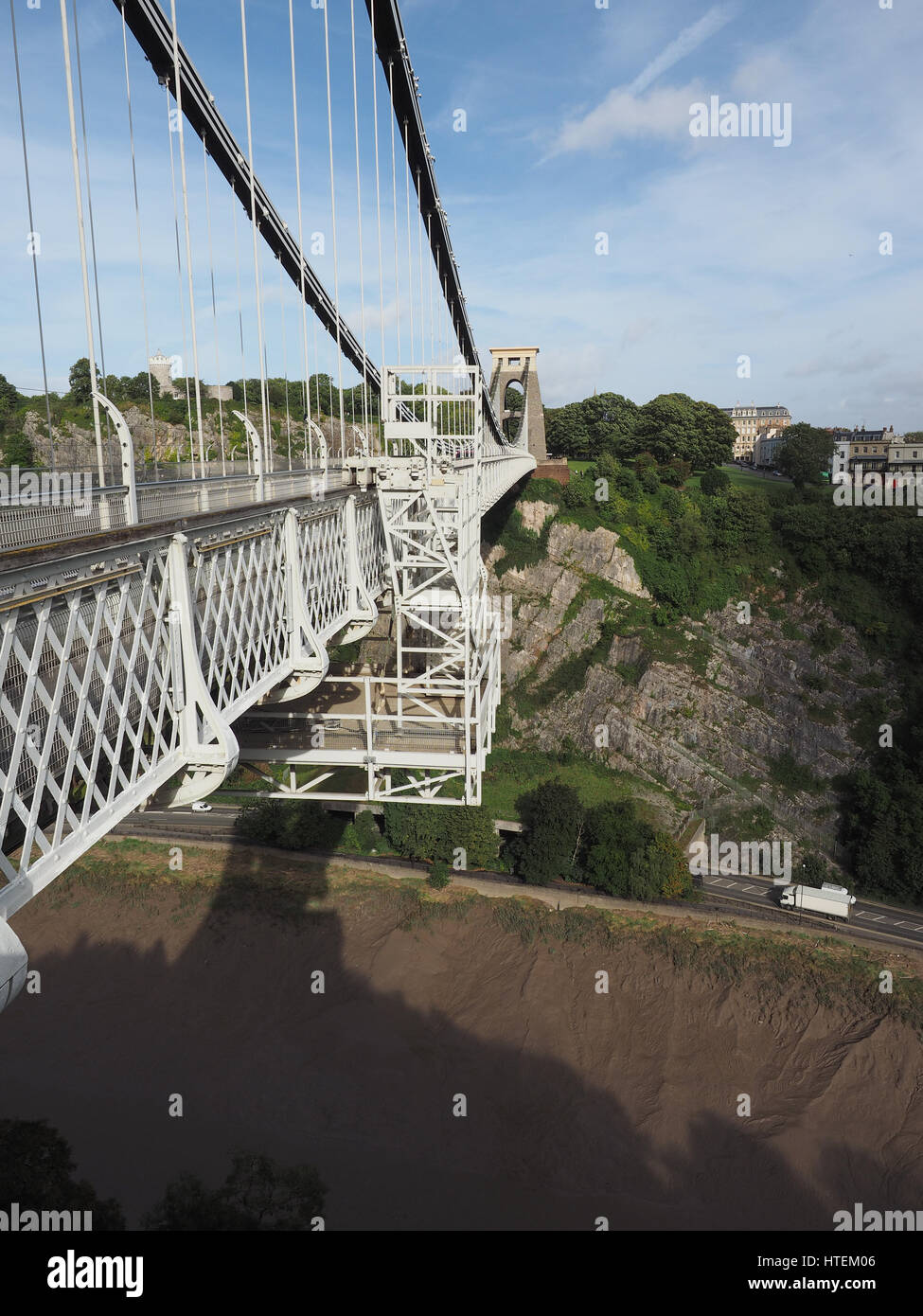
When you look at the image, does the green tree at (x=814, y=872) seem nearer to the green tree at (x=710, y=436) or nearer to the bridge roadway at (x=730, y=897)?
the bridge roadway at (x=730, y=897)

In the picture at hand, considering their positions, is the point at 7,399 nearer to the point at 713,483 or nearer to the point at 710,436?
the point at 713,483

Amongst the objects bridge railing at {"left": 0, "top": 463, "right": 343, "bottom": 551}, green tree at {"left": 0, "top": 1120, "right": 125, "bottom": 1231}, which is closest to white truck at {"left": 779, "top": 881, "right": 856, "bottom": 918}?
green tree at {"left": 0, "top": 1120, "right": 125, "bottom": 1231}

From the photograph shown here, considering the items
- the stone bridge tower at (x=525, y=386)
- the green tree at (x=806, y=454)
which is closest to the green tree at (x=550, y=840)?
the stone bridge tower at (x=525, y=386)

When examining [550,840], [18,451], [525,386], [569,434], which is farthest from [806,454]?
[18,451]

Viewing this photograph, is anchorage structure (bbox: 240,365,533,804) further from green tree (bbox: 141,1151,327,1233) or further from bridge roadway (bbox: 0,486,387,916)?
green tree (bbox: 141,1151,327,1233)
